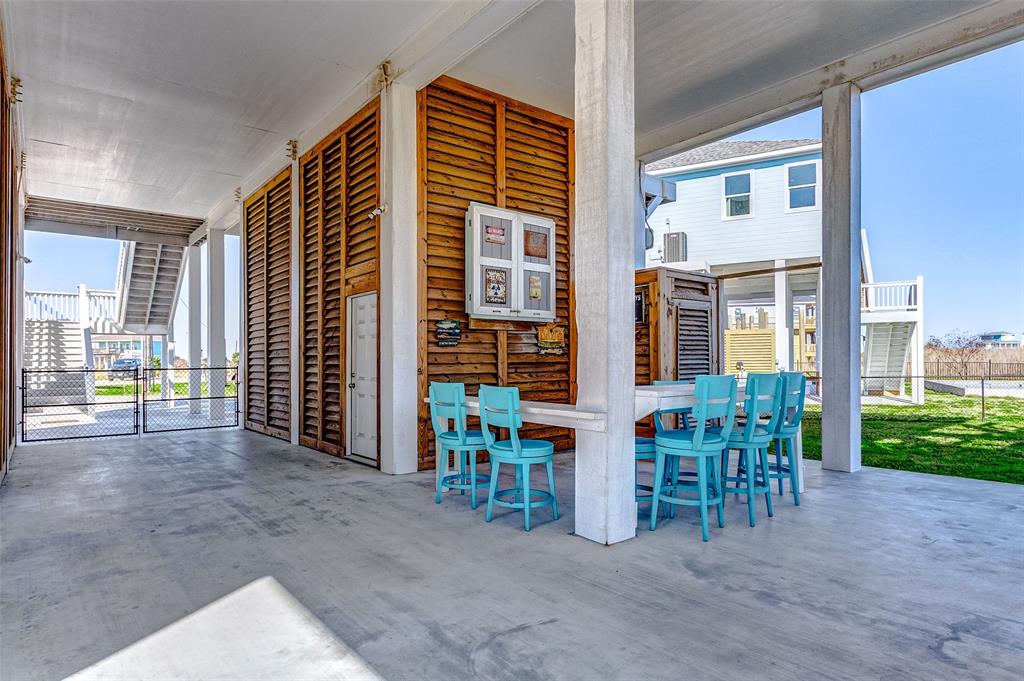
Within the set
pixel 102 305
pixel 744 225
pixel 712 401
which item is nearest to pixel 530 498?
pixel 712 401

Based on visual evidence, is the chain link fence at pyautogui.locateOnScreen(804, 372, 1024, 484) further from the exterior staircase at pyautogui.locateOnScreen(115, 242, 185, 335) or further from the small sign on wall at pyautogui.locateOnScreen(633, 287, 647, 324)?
the exterior staircase at pyautogui.locateOnScreen(115, 242, 185, 335)

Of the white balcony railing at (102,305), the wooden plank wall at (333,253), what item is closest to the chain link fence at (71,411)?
the white balcony railing at (102,305)

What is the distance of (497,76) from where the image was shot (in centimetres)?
Answer: 621

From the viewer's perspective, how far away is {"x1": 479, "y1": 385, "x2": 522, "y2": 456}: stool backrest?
12.8ft

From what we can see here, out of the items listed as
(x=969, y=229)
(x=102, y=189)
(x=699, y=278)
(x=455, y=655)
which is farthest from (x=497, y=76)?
(x=969, y=229)

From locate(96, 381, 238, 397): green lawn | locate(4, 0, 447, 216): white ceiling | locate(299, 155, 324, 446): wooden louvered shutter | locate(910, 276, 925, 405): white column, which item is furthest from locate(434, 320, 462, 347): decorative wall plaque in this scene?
locate(96, 381, 238, 397): green lawn

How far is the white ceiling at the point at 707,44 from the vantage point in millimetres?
4973

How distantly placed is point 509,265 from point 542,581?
160 inches

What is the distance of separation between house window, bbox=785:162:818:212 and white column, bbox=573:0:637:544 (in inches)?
385

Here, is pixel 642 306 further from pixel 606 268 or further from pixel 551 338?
pixel 606 268

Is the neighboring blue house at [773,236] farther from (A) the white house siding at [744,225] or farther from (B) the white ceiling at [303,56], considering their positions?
(B) the white ceiling at [303,56]

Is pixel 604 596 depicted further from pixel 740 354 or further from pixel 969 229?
pixel 969 229

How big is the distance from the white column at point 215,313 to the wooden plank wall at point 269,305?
2.24 meters

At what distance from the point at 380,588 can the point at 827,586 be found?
2200mm
